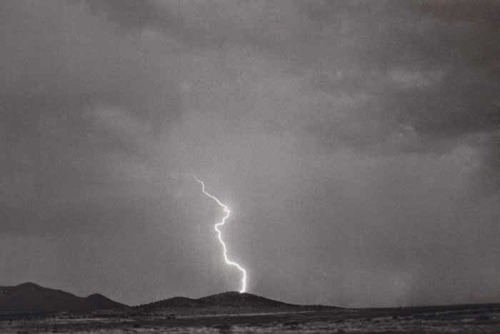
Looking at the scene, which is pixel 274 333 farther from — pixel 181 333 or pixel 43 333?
pixel 43 333

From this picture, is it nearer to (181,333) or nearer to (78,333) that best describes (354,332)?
(181,333)

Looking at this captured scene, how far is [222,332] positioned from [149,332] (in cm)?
1075

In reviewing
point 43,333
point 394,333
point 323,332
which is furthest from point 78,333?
point 394,333

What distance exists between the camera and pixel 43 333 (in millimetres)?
92188

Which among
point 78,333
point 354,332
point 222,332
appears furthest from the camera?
point 78,333

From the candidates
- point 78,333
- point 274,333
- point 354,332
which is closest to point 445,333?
point 354,332

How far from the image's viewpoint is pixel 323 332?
76812 mm

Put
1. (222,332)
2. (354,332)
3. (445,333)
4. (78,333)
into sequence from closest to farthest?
1. (445,333)
2. (354,332)
3. (222,332)
4. (78,333)

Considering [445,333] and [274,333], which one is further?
[274,333]

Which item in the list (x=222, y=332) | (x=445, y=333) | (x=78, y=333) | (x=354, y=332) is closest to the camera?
(x=445, y=333)

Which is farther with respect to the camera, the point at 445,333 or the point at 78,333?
the point at 78,333

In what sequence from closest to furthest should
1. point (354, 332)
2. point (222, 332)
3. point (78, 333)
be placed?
point (354, 332), point (222, 332), point (78, 333)

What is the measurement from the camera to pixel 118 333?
86625 millimetres

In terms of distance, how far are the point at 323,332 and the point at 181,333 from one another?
734 inches
